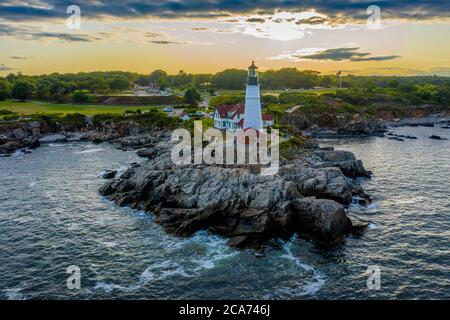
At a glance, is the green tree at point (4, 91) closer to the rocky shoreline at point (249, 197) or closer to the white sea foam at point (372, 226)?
the rocky shoreline at point (249, 197)

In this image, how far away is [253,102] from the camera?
64.1 m

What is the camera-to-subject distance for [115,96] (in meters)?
150

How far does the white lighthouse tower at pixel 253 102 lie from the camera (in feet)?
208

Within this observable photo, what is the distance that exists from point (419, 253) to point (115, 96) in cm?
13264

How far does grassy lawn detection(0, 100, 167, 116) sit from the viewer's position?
12250cm

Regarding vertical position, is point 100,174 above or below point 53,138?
below

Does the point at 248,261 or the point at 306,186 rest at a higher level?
the point at 306,186
